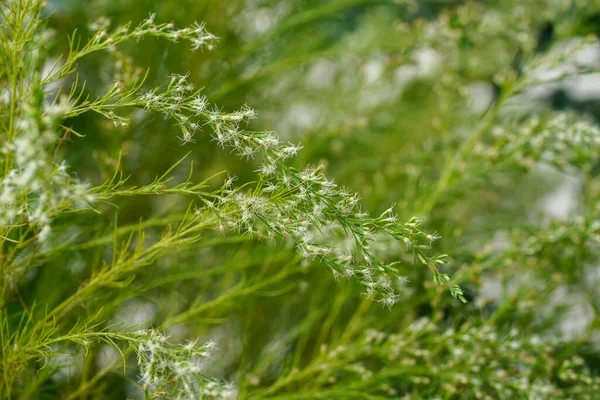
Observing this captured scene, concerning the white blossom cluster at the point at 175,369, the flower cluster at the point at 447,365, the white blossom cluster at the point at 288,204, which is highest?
the white blossom cluster at the point at 288,204

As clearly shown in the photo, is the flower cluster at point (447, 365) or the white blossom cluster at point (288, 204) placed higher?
the white blossom cluster at point (288, 204)

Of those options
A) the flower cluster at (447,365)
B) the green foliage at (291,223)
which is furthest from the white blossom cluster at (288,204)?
the flower cluster at (447,365)

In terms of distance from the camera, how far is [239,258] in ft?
1.92

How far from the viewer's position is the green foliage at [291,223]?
37cm

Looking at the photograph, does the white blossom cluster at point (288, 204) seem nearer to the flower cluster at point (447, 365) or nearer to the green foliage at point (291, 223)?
the green foliage at point (291, 223)

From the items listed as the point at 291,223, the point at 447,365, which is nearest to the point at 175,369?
the point at 291,223

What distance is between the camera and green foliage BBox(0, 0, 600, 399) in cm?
37

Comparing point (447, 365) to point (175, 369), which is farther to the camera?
point (447, 365)

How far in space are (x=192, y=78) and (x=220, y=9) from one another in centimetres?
11

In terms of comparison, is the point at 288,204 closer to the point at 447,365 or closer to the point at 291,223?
the point at 291,223

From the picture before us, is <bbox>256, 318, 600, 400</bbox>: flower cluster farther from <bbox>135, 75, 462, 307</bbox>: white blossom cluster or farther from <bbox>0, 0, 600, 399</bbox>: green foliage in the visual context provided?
<bbox>135, 75, 462, 307</bbox>: white blossom cluster

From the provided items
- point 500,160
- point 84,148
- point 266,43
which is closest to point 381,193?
point 500,160

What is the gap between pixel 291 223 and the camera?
0.33 metres

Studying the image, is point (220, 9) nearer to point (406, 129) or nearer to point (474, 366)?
point (406, 129)
